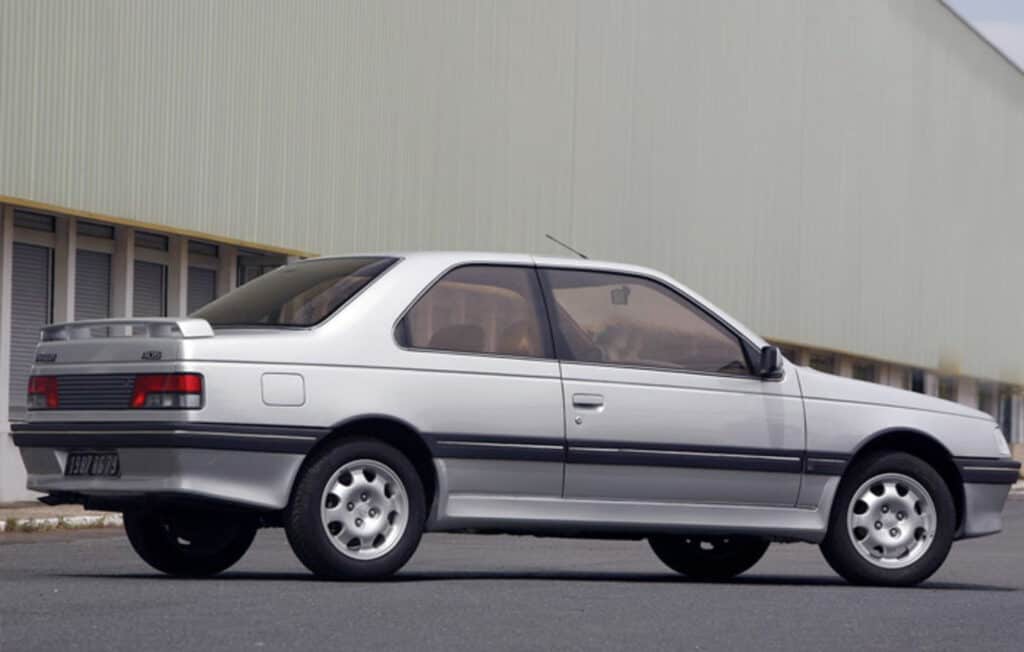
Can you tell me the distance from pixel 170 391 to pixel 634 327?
2.62 metres

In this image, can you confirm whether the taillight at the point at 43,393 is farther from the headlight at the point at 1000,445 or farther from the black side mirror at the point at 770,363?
the headlight at the point at 1000,445

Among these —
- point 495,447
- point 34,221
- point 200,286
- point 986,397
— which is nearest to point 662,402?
point 495,447

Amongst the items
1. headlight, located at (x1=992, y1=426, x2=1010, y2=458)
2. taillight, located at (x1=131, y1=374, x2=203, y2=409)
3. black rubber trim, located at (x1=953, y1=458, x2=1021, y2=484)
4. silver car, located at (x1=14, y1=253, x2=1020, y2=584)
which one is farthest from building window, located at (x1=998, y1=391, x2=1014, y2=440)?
taillight, located at (x1=131, y1=374, x2=203, y2=409)

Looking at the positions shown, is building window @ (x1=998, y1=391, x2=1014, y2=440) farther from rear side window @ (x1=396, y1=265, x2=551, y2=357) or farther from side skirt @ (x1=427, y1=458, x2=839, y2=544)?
rear side window @ (x1=396, y1=265, x2=551, y2=357)

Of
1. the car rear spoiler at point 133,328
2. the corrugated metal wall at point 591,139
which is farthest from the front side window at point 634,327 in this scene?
the corrugated metal wall at point 591,139

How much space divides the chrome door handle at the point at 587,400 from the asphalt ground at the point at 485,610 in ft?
2.96

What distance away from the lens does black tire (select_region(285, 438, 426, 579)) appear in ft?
32.4

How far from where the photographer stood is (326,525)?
995 cm

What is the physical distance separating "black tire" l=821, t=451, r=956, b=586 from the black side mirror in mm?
734

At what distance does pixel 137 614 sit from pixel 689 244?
32249mm

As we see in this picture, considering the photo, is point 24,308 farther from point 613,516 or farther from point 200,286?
point 613,516

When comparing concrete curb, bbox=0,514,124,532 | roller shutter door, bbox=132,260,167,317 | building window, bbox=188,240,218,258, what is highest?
building window, bbox=188,240,218,258

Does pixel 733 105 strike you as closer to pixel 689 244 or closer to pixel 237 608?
pixel 689 244

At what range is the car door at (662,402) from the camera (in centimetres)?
1082
